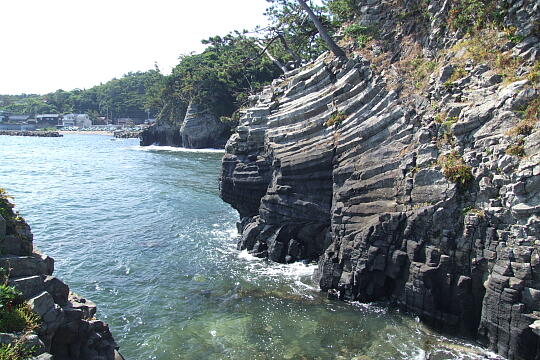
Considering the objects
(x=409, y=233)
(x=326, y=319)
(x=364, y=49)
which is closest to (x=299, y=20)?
(x=364, y=49)

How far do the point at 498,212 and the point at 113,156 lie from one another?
256 ft

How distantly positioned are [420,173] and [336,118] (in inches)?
A: 273

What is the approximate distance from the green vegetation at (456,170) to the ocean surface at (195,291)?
19.7ft

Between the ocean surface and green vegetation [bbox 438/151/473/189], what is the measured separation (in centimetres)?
600

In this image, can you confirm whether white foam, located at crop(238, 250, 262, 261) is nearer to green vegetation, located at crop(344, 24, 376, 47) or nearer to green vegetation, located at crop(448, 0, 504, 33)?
green vegetation, located at crop(344, 24, 376, 47)

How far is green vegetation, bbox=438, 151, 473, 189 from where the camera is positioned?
60.4ft

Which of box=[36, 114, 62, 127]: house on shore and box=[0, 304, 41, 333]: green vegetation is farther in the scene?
box=[36, 114, 62, 127]: house on shore

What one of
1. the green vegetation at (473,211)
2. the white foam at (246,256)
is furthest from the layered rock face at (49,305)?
the green vegetation at (473,211)

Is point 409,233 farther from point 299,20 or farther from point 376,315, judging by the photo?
point 299,20

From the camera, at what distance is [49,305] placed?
1204 cm

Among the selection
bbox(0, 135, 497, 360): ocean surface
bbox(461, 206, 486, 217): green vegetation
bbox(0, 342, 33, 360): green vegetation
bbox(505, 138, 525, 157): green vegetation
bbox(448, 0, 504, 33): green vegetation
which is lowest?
bbox(0, 135, 497, 360): ocean surface

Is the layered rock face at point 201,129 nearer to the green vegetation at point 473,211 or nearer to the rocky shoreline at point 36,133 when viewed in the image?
the rocky shoreline at point 36,133

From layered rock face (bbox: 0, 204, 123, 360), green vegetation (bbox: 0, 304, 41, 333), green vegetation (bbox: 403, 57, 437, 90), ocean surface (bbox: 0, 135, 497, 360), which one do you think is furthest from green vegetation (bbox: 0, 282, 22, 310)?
green vegetation (bbox: 403, 57, 437, 90)

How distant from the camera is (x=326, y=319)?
19141 millimetres
